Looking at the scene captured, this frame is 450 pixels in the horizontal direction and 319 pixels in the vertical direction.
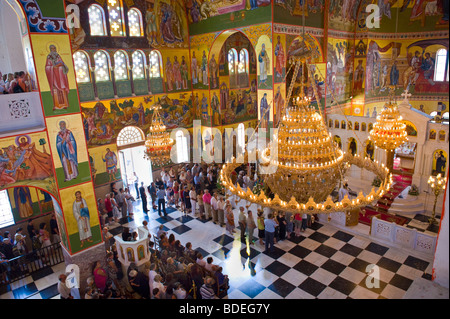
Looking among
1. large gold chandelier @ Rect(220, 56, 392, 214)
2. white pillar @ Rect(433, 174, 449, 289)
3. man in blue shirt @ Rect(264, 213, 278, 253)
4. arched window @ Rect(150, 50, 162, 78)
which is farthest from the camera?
arched window @ Rect(150, 50, 162, 78)

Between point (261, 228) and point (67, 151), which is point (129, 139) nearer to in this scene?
point (67, 151)

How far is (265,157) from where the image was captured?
5578 mm

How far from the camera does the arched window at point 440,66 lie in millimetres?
16406

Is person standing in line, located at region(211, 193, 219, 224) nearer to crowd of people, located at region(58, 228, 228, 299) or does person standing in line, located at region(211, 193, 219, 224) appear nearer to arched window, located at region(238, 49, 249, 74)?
crowd of people, located at region(58, 228, 228, 299)

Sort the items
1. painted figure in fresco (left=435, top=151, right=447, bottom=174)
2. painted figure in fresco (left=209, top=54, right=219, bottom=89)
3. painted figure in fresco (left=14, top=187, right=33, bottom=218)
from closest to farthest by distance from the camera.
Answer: painted figure in fresco (left=14, top=187, right=33, bottom=218), painted figure in fresco (left=435, top=151, right=447, bottom=174), painted figure in fresco (left=209, top=54, right=219, bottom=89)

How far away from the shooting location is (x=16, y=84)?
7258mm

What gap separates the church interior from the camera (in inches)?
268

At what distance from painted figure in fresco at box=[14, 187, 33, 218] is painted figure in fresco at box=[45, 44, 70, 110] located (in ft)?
15.5

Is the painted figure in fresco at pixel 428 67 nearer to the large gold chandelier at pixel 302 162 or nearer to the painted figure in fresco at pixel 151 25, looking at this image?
the painted figure in fresco at pixel 151 25

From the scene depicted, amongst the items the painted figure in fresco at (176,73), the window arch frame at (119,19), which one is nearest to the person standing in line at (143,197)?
the painted figure in fresco at (176,73)

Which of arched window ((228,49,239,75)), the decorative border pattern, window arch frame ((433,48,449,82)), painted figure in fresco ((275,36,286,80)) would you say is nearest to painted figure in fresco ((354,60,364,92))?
window arch frame ((433,48,449,82))

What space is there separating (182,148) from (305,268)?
9538 millimetres
